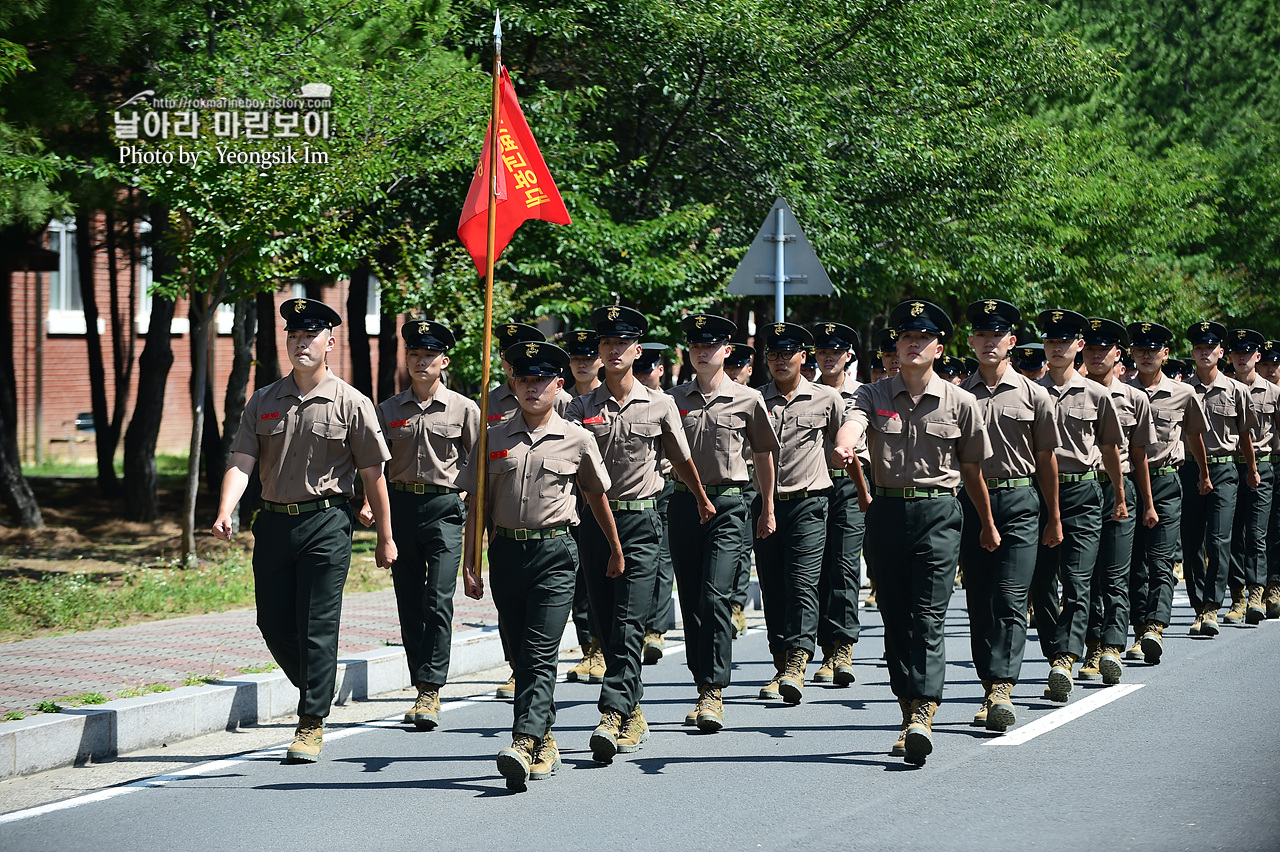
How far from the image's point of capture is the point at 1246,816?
5.74m

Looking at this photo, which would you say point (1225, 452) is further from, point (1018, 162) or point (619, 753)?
point (1018, 162)

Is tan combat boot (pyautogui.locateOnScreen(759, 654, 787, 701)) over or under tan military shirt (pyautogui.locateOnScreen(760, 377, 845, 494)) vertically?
under

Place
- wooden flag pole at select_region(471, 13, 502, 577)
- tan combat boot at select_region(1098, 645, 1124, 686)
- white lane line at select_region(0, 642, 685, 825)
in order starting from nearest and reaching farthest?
1. white lane line at select_region(0, 642, 685, 825)
2. wooden flag pole at select_region(471, 13, 502, 577)
3. tan combat boot at select_region(1098, 645, 1124, 686)

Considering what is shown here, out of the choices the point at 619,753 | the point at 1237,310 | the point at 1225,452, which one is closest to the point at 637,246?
the point at 1225,452

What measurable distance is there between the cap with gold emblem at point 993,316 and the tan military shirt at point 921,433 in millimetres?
852

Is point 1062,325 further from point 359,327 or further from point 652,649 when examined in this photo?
point 359,327

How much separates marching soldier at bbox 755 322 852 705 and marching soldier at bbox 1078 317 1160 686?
71.2 inches

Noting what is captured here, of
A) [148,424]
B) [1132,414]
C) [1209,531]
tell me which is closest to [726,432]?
[1132,414]

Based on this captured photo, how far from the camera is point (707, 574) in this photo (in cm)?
766

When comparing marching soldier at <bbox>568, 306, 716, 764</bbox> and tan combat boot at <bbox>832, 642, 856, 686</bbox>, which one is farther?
tan combat boot at <bbox>832, 642, 856, 686</bbox>

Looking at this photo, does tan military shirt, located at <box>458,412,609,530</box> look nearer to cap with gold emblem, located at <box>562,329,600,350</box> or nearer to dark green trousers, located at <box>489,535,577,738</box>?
dark green trousers, located at <box>489,535,577,738</box>

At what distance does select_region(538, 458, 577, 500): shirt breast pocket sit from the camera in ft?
21.2

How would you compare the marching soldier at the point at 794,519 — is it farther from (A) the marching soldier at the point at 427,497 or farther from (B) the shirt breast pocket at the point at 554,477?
(B) the shirt breast pocket at the point at 554,477

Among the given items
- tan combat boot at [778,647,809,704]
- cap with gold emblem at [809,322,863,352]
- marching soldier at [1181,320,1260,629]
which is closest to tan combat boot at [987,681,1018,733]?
tan combat boot at [778,647,809,704]
